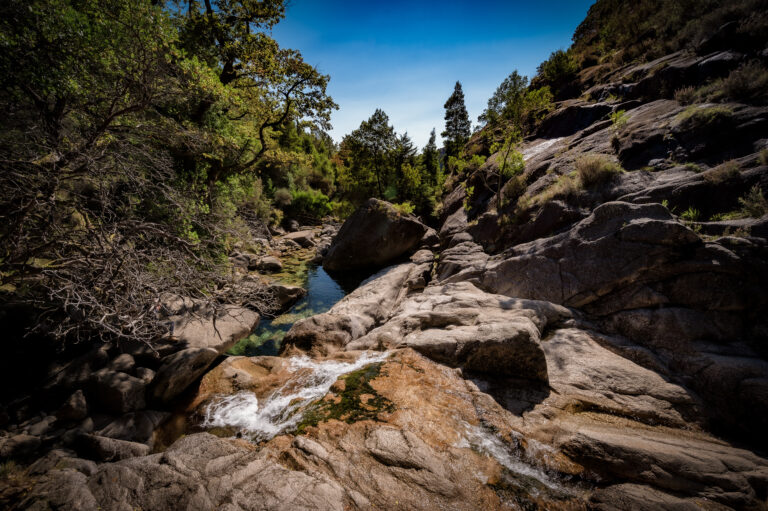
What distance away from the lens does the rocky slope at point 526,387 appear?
110 inches

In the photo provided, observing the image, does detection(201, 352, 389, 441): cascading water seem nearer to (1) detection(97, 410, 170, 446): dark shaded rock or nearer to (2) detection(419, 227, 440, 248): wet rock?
(1) detection(97, 410, 170, 446): dark shaded rock

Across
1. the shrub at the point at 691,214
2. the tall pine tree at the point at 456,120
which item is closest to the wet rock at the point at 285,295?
the shrub at the point at 691,214

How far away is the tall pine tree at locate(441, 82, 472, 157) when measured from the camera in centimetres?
3384

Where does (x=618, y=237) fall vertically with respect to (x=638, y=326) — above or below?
above

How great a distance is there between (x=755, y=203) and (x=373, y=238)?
12583mm

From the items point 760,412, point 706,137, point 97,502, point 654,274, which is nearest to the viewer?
point 97,502

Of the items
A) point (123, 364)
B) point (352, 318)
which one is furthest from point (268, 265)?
point (123, 364)

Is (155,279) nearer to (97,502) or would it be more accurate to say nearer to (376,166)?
(97,502)

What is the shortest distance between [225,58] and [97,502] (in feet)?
39.4

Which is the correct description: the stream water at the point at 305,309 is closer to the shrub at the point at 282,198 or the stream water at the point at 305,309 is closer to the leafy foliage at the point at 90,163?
the leafy foliage at the point at 90,163

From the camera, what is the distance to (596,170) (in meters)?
8.23

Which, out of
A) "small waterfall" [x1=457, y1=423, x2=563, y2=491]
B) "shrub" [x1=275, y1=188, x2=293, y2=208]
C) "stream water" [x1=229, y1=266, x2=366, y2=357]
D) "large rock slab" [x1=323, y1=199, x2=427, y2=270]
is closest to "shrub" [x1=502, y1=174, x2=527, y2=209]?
"large rock slab" [x1=323, y1=199, x2=427, y2=270]

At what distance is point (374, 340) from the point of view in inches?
255

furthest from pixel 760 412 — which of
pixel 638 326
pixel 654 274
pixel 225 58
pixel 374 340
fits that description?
pixel 225 58
